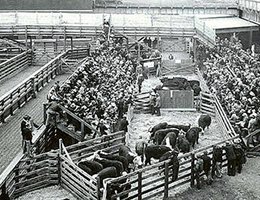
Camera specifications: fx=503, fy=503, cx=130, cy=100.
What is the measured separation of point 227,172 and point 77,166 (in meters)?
6.67

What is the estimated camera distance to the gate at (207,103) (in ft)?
99.3

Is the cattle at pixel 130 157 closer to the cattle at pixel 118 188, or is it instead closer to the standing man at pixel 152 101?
the cattle at pixel 118 188

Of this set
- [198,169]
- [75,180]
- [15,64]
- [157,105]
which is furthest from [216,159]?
[15,64]

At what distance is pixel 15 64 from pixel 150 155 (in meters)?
16.9

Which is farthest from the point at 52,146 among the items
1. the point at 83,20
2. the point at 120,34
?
the point at 83,20

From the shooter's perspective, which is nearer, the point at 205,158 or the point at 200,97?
the point at 205,158

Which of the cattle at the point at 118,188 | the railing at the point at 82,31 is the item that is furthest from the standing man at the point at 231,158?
the railing at the point at 82,31

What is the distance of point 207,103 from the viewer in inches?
1224

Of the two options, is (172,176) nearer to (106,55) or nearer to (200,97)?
(200,97)

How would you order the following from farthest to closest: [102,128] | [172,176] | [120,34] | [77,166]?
1. [120,34]
2. [102,128]
3. [172,176]
4. [77,166]

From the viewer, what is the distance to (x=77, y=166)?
56.0 feet

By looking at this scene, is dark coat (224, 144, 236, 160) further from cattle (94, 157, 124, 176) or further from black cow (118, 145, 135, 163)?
cattle (94, 157, 124, 176)

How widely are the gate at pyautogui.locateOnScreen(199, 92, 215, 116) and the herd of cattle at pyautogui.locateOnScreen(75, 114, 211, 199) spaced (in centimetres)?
345

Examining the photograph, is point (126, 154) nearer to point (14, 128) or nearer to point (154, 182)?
point (154, 182)
